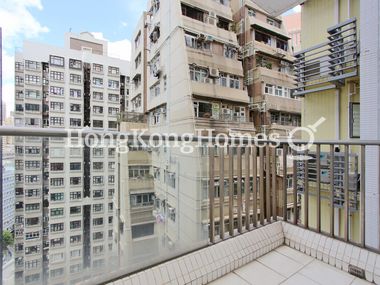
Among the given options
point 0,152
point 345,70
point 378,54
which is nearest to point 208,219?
point 0,152

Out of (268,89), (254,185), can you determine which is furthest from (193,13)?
(254,185)

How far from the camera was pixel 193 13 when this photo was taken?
751 centimetres

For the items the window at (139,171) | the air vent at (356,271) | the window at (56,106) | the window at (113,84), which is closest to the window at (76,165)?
the window at (139,171)

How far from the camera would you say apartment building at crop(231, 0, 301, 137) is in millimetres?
8758

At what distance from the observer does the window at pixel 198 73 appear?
23.1 feet

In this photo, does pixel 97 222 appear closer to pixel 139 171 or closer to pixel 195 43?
pixel 139 171

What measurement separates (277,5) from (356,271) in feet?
12.2

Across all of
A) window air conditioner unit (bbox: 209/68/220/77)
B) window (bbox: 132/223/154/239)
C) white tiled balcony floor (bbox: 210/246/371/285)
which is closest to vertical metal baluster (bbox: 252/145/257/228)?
white tiled balcony floor (bbox: 210/246/371/285)

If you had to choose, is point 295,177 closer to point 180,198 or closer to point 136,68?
point 180,198

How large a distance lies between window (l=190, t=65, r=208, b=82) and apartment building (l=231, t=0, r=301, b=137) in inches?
102

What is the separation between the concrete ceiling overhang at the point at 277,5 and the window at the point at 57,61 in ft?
30.9

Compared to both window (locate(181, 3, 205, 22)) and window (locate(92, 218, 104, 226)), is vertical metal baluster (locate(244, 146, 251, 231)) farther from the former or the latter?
window (locate(181, 3, 205, 22))

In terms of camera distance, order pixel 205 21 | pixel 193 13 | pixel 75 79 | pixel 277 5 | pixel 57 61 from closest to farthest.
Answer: pixel 277 5
pixel 193 13
pixel 205 21
pixel 57 61
pixel 75 79

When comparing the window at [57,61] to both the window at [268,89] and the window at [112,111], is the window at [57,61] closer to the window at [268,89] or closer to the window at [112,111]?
the window at [112,111]
